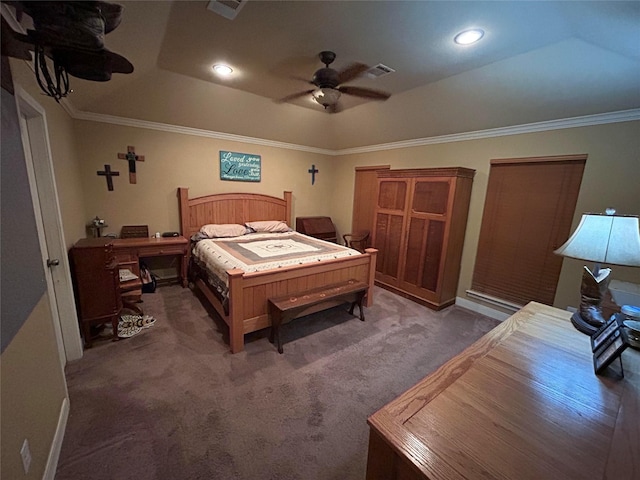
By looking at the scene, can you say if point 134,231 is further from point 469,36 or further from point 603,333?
point 603,333

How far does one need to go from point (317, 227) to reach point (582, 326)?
4149 millimetres

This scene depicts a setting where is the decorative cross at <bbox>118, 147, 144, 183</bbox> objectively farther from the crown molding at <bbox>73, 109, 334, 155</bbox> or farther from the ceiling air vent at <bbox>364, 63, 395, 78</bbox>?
the ceiling air vent at <bbox>364, 63, 395, 78</bbox>

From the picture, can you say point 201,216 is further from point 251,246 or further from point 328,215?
point 328,215

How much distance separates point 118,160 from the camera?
11.7 ft

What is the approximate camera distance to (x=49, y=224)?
6.50ft

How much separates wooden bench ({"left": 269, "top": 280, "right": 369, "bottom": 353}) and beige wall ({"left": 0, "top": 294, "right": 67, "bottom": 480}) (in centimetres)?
147

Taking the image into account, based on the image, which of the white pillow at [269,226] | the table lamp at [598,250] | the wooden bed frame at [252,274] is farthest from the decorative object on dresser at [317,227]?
the table lamp at [598,250]

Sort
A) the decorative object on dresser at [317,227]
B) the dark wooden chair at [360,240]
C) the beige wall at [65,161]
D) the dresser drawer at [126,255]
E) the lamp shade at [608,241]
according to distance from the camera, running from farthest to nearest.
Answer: the decorative object on dresser at [317,227]
the dark wooden chair at [360,240]
the dresser drawer at [126,255]
the beige wall at [65,161]
the lamp shade at [608,241]

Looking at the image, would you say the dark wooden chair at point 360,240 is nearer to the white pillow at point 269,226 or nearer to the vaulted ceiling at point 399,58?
the white pillow at point 269,226

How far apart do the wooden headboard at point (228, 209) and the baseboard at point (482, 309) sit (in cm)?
316

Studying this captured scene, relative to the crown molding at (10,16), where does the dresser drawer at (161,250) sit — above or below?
below

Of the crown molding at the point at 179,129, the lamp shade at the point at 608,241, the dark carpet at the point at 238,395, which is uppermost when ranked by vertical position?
the crown molding at the point at 179,129

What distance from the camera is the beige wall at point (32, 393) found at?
1.00 meters

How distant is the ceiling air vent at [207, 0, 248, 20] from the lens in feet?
5.74
